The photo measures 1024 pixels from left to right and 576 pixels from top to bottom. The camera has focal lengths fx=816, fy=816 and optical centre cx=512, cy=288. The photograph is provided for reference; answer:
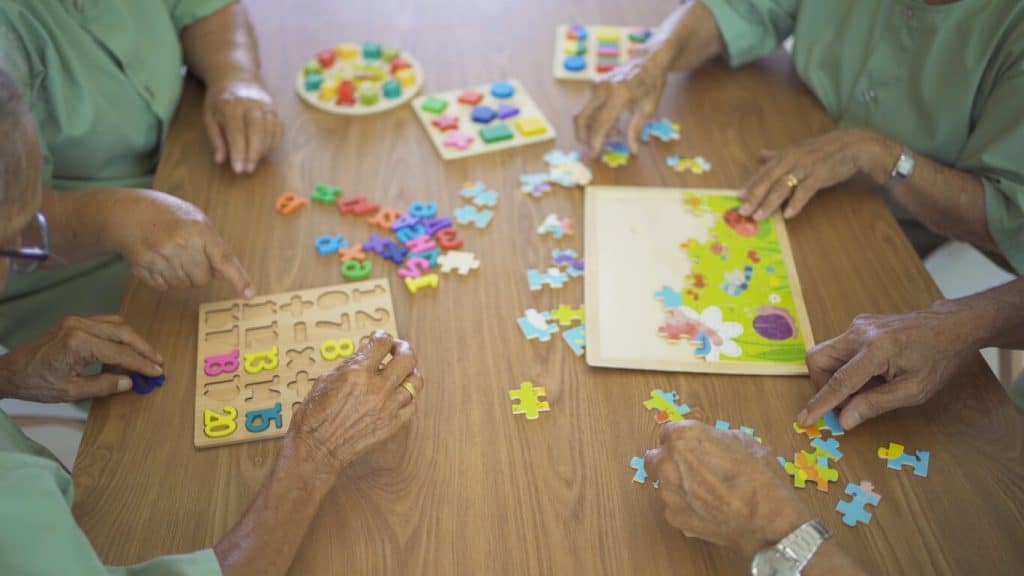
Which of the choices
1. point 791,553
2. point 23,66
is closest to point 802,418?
point 791,553

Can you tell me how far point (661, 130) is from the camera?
181cm

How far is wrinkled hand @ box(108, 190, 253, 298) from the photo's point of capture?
1.42m

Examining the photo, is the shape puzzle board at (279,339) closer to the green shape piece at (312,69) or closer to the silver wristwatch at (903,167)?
the green shape piece at (312,69)

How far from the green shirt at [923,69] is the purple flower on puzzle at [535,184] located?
0.62m

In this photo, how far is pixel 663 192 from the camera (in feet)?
5.40

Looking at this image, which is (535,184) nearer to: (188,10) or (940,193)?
(940,193)

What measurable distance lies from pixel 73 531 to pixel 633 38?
166cm

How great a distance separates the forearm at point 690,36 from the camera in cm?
189

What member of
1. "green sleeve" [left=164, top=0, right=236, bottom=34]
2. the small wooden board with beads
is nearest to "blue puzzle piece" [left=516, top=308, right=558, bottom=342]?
the small wooden board with beads

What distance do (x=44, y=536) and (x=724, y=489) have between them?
0.83 metres

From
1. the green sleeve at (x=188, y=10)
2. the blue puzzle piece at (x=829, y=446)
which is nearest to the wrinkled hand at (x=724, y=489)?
the blue puzzle piece at (x=829, y=446)

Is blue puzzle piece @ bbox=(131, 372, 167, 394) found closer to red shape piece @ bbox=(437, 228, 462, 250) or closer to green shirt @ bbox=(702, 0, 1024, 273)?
red shape piece @ bbox=(437, 228, 462, 250)

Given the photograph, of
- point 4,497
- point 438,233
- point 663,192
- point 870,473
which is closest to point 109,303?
point 438,233

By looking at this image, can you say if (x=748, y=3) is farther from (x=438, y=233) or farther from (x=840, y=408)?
(x=840, y=408)
